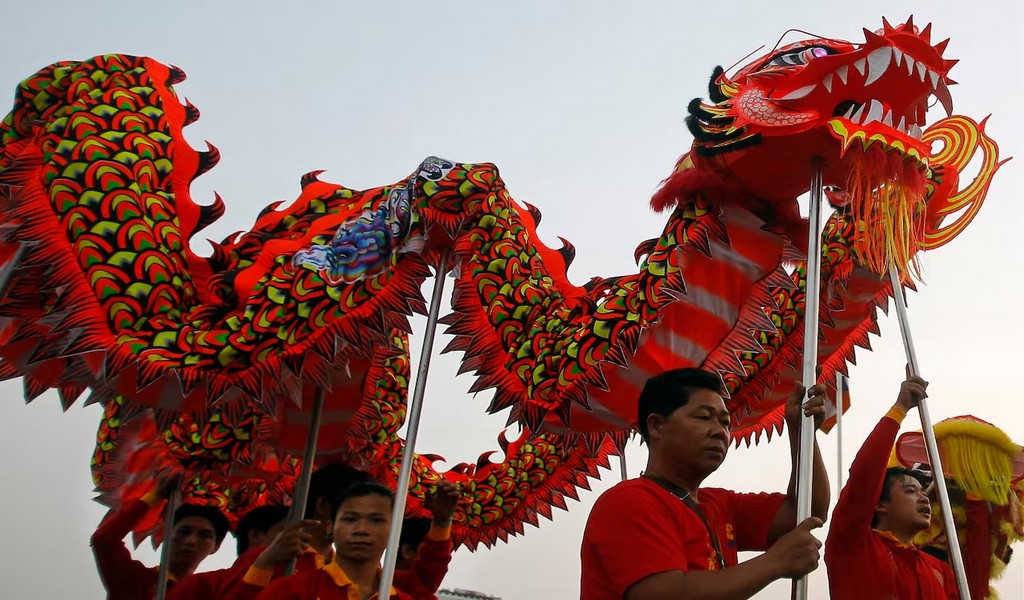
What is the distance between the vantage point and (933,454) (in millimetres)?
2852

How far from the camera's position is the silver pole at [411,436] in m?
2.77

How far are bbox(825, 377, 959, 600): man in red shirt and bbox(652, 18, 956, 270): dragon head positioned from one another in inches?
21.4

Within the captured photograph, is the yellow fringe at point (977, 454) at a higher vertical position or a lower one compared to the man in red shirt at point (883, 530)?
higher

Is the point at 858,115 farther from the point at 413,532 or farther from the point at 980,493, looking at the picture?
the point at 413,532

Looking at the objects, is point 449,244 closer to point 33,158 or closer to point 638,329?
point 638,329

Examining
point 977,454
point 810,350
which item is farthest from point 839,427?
point 810,350

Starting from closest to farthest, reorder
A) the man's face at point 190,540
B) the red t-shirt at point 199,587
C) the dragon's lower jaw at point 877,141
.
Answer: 1. the dragon's lower jaw at point 877,141
2. the red t-shirt at point 199,587
3. the man's face at point 190,540

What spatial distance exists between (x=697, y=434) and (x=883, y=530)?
1.17 metres

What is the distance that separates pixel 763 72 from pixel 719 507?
157 centimetres

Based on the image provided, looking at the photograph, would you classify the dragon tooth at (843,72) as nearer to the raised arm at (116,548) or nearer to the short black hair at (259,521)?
the short black hair at (259,521)

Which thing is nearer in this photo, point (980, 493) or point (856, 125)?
point (856, 125)

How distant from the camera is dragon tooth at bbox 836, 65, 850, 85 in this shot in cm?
299

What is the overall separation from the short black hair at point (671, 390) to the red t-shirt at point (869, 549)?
622 mm

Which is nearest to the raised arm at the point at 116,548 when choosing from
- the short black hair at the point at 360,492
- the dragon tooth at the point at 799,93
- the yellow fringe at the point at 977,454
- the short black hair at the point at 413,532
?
the short black hair at the point at 413,532
